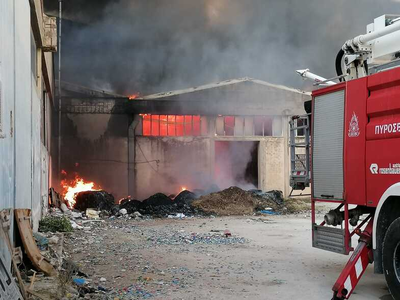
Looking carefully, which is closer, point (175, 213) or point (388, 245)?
point (388, 245)

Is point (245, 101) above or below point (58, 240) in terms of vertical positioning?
above

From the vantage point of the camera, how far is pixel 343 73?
278 inches

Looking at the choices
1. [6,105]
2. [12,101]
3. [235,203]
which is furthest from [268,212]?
[6,105]

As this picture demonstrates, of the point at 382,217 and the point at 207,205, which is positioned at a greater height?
the point at 382,217

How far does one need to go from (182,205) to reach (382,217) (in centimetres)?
1370

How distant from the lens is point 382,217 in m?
5.32

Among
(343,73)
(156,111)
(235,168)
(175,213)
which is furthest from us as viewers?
(235,168)

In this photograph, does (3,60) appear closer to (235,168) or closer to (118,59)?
(235,168)

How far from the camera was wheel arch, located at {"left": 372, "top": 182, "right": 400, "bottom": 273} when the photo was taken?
520 centimetres

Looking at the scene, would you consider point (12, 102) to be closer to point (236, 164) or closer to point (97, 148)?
point (97, 148)

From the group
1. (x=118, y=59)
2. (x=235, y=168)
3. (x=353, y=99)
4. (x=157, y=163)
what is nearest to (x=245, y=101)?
(x=235, y=168)

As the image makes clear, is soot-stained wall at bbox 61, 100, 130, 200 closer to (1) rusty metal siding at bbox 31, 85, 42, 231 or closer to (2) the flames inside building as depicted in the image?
(2) the flames inside building

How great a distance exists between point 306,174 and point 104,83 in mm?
24201

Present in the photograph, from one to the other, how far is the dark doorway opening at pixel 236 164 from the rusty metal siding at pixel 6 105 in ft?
59.1
